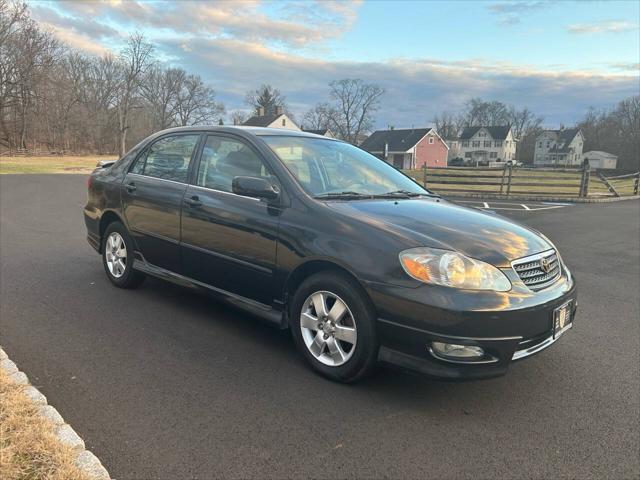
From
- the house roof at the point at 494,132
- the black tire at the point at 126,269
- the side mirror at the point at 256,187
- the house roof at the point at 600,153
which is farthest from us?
the house roof at the point at 494,132

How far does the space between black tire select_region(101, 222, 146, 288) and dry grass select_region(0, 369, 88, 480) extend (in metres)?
2.39

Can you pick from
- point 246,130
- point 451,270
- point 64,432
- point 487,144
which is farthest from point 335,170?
point 487,144

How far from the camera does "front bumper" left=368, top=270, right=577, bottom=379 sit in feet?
9.05

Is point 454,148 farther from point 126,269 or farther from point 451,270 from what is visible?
point 451,270

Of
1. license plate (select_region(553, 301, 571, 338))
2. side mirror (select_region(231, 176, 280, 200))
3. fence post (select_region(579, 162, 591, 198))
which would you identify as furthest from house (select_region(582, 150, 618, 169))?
side mirror (select_region(231, 176, 280, 200))

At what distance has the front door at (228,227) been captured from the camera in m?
3.63

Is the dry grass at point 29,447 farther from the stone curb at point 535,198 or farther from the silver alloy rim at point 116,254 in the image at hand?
the stone curb at point 535,198

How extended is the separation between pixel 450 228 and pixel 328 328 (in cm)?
105

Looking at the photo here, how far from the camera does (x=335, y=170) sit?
4.11 m

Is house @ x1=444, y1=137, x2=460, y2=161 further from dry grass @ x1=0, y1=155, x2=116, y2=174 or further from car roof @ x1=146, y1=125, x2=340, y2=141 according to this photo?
car roof @ x1=146, y1=125, x2=340, y2=141

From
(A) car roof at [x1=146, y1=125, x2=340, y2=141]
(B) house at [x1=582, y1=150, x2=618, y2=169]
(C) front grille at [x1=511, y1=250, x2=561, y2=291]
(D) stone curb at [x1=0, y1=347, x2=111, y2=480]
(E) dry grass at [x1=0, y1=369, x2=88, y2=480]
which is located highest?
(B) house at [x1=582, y1=150, x2=618, y2=169]

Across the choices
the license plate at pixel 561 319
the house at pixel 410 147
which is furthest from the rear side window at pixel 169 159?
the house at pixel 410 147

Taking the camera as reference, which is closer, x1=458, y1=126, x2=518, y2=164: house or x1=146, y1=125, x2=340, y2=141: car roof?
x1=146, y1=125, x2=340, y2=141: car roof

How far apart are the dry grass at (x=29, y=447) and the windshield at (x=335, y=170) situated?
218 cm
